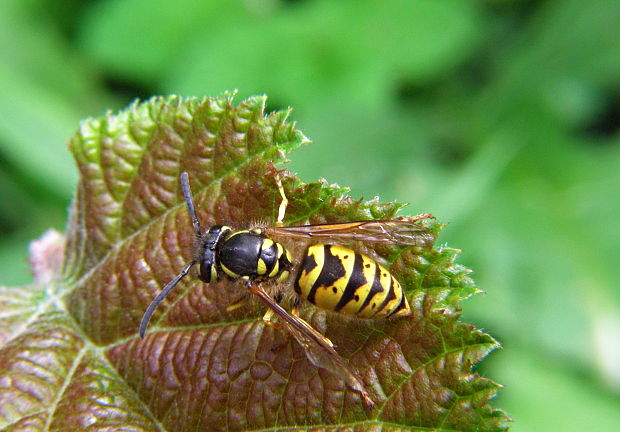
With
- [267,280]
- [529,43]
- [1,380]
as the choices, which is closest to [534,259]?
[529,43]

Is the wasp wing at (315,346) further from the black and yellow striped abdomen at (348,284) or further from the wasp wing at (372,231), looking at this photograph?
the wasp wing at (372,231)

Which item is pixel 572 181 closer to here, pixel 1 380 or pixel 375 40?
pixel 375 40

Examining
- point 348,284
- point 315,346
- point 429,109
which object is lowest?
point 315,346

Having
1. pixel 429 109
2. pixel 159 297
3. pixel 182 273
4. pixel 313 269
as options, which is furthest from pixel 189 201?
pixel 429 109

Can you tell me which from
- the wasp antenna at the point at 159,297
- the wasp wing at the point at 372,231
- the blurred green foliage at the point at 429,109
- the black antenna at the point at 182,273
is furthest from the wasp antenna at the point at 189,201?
the blurred green foliage at the point at 429,109

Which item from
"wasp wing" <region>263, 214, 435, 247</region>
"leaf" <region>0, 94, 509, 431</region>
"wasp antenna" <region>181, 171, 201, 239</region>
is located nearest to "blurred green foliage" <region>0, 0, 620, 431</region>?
"wasp wing" <region>263, 214, 435, 247</region>

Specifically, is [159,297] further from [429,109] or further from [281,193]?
[429,109]

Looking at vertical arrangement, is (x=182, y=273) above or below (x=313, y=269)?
below

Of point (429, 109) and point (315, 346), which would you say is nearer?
point (315, 346)
